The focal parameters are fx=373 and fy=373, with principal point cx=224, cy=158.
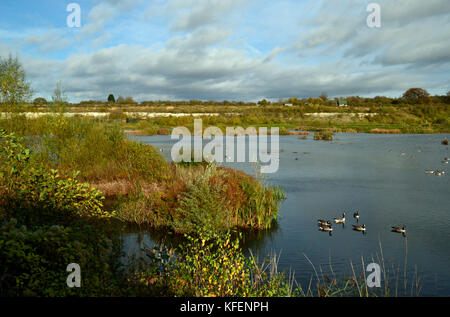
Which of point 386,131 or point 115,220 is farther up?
point 386,131

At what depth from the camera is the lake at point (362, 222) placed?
32.4 ft

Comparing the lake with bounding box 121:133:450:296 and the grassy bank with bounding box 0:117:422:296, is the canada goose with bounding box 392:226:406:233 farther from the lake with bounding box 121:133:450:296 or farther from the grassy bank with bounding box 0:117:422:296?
the grassy bank with bounding box 0:117:422:296

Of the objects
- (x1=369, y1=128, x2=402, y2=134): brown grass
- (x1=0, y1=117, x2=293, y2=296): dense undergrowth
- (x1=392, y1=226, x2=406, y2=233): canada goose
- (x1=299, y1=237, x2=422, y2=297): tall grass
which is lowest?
(x1=299, y1=237, x2=422, y2=297): tall grass

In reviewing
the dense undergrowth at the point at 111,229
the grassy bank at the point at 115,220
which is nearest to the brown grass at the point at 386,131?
the grassy bank at the point at 115,220

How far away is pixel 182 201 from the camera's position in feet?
37.6

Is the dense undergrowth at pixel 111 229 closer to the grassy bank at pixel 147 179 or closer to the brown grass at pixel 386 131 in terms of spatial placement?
the grassy bank at pixel 147 179

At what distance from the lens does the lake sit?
389 inches

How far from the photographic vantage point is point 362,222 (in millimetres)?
13828

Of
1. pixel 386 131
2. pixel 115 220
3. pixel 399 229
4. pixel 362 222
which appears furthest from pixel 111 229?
pixel 386 131

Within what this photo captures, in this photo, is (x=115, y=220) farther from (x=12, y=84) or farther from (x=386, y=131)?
(x=386, y=131)

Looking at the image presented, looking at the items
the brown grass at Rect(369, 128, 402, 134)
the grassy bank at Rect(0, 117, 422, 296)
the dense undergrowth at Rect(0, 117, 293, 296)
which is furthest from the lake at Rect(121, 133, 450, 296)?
the brown grass at Rect(369, 128, 402, 134)

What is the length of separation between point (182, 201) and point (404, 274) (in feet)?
20.9

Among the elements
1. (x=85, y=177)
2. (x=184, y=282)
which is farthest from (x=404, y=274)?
(x=85, y=177)
